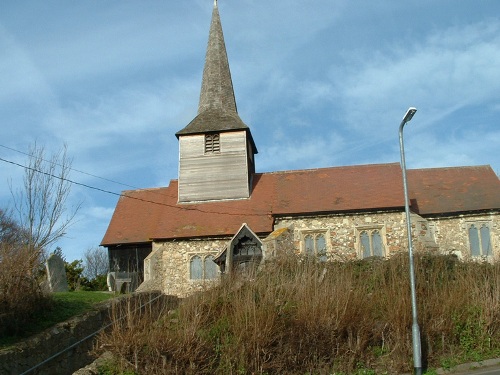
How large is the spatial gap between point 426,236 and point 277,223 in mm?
6922

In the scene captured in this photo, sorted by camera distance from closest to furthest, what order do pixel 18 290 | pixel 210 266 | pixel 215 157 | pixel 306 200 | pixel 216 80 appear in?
pixel 18 290 < pixel 210 266 < pixel 306 200 < pixel 215 157 < pixel 216 80

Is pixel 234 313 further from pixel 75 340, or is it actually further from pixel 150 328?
pixel 75 340

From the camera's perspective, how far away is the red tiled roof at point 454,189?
987 inches

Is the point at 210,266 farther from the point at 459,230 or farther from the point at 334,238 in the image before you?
the point at 459,230

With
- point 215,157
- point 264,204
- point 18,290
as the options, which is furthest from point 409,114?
point 215,157

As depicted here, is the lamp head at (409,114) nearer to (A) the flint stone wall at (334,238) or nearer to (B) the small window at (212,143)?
(A) the flint stone wall at (334,238)

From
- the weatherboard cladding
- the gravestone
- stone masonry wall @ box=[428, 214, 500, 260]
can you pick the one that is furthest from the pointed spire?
the gravestone

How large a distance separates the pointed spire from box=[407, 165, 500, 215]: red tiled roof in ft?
37.2

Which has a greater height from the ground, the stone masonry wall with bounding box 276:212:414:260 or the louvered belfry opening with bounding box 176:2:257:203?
the louvered belfry opening with bounding box 176:2:257:203

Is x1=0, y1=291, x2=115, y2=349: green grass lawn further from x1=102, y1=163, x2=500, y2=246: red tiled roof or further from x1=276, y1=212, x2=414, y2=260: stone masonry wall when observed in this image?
x1=276, y1=212, x2=414, y2=260: stone masonry wall

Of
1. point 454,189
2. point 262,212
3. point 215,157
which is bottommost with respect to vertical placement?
point 262,212

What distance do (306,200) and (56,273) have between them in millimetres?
12575

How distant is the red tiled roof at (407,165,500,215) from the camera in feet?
82.3

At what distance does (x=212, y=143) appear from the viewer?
Result: 93.6 feet
